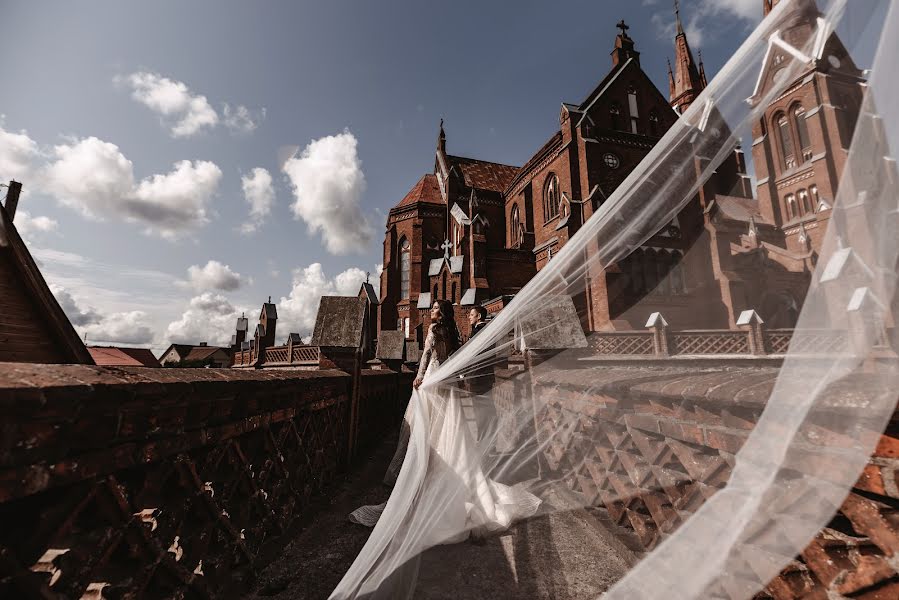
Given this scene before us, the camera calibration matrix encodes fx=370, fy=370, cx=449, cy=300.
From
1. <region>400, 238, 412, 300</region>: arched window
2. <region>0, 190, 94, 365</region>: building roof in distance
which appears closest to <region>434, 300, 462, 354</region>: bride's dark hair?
<region>0, 190, 94, 365</region>: building roof in distance

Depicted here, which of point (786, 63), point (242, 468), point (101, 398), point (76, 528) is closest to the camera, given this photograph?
point (101, 398)

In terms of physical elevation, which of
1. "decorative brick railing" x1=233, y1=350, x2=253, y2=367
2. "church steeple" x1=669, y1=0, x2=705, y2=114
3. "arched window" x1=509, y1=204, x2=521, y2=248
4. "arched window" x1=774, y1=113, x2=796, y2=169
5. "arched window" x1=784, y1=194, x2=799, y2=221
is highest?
"church steeple" x1=669, y1=0, x2=705, y2=114

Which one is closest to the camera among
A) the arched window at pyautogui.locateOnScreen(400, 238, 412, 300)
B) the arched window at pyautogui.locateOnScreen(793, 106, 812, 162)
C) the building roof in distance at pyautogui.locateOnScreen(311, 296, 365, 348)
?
the arched window at pyautogui.locateOnScreen(793, 106, 812, 162)

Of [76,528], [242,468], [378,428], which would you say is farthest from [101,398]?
[378,428]

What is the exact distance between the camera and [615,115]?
22156mm

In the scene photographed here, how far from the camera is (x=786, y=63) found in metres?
1.85

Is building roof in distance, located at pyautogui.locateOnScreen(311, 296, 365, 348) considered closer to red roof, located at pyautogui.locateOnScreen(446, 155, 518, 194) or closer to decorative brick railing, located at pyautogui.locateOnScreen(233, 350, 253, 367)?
red roof, located at pyautogui.locateOnScreen(446, 155, 518, 194)

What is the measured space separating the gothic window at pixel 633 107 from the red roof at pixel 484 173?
34.1 feet

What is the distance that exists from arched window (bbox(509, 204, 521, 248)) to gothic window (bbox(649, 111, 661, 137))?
9.36 metres

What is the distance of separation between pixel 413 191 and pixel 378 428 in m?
28.2

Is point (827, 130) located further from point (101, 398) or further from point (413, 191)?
point (413, 191)

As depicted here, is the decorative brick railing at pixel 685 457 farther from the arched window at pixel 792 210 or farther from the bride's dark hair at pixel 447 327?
the arched window at pixel 792 210

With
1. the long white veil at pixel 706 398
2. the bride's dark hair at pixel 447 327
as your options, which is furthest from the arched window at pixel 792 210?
the bride's dark hair at pixel 447 327

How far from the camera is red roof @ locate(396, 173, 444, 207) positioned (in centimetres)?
3175
